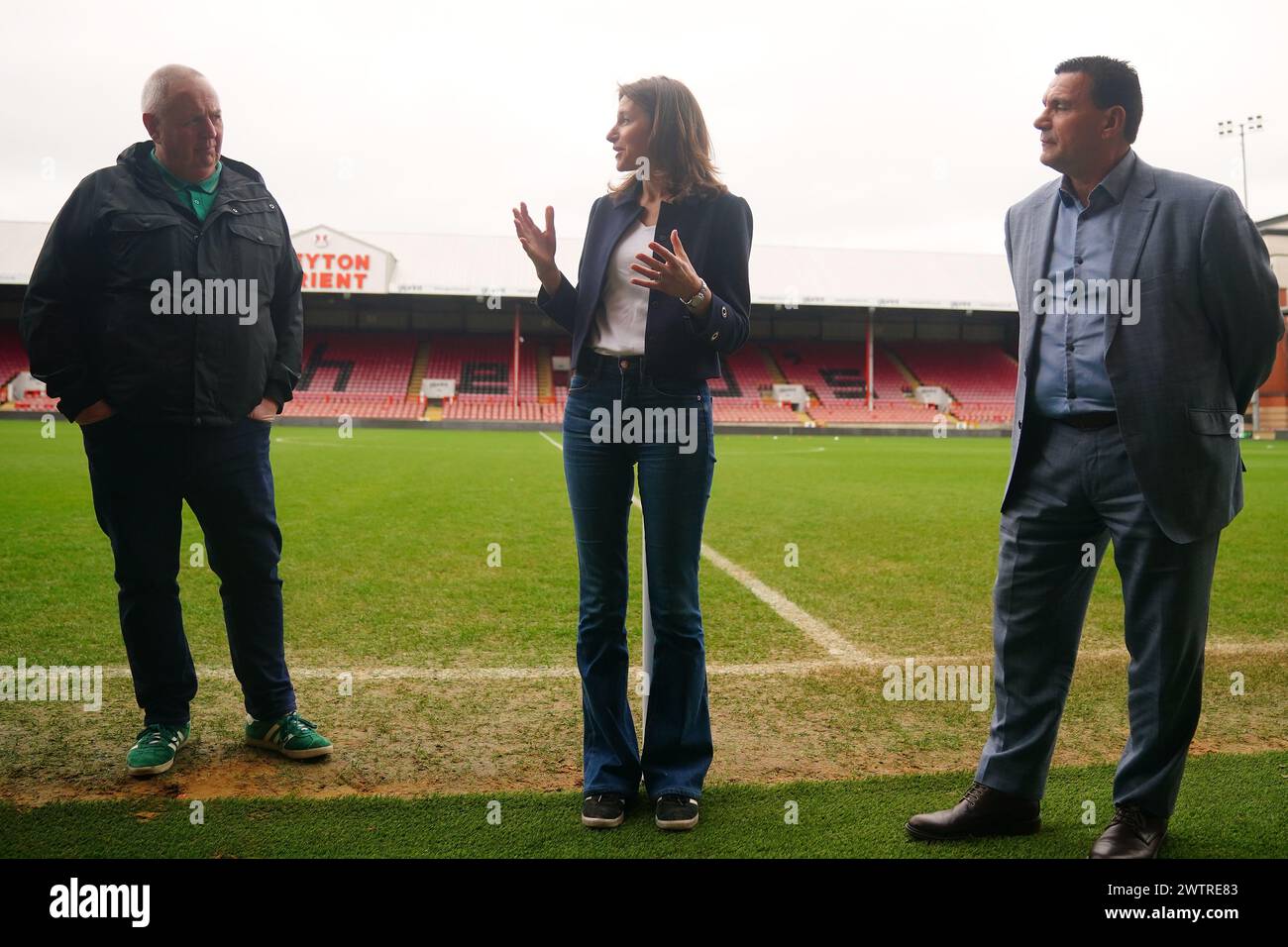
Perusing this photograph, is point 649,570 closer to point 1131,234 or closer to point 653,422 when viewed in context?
point 653,422

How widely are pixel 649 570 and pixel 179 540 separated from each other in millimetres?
1540

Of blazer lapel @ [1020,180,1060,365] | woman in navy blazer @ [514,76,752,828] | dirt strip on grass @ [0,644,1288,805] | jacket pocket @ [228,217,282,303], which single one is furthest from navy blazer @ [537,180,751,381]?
dirt strip on grass @ [0,644,1288,805]

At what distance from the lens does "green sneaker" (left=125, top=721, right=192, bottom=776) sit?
9.55ft

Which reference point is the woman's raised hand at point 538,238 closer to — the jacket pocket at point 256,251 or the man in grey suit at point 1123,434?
the jacket pocket at point 256,251

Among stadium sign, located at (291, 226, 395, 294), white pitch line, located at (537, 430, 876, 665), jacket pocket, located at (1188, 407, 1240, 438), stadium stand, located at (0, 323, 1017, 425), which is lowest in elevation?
white pitch line, located at (537, 430, 876, 665)

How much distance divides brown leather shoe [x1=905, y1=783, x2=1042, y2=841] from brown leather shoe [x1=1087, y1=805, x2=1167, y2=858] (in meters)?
0.19

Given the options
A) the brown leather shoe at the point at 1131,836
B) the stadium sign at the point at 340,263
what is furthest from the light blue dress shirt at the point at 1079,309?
the stadium sign at the point at 340,263

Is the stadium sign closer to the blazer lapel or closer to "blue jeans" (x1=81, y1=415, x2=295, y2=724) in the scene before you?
"blue jeans" (x1=81, y1=415, x2=295, y2=724)

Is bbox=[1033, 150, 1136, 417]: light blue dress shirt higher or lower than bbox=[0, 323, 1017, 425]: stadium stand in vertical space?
lower

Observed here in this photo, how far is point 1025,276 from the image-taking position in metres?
2.79

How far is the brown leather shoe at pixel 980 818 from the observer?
2.55 m
